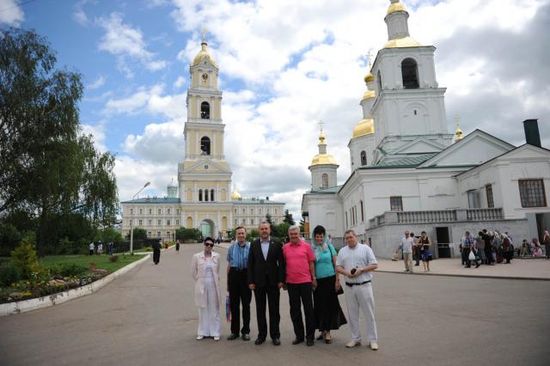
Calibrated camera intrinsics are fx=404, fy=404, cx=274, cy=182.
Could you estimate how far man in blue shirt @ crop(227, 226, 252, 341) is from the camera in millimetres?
7016

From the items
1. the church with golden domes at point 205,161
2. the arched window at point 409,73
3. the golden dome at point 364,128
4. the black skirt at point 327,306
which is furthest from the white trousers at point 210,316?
the church with golden domes at point 205,161

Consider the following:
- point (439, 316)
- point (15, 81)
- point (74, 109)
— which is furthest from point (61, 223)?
point (439, 316)

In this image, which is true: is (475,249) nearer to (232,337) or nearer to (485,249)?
(485,249)

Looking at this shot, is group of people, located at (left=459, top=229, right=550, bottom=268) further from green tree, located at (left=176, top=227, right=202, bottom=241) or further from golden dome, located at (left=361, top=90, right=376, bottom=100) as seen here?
green tree, located at (left=176, top=227, right=202, bottom=241)

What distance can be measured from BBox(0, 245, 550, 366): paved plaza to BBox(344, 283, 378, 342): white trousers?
0.79ft

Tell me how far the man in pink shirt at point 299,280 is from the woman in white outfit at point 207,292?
1.44 meters

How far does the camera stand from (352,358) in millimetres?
5543

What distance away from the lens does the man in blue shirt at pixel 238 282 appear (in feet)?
23.0

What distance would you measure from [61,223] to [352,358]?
24.5 metres

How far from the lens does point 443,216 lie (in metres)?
25.4

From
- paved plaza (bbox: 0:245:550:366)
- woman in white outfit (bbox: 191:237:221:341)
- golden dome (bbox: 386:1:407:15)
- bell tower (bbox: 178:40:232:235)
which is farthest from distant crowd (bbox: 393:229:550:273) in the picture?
bell tower (bbox: 178:40:232:235)

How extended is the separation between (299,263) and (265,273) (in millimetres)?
611

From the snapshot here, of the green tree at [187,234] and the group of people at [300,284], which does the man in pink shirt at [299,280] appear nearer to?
the group of people at [300,284]

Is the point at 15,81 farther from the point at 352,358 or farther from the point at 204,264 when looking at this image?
the point at 352,358
